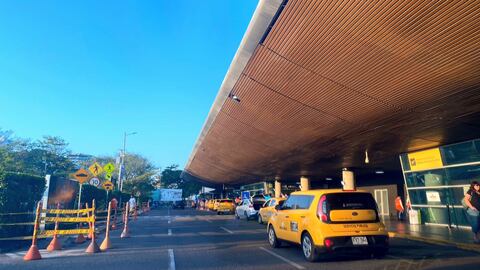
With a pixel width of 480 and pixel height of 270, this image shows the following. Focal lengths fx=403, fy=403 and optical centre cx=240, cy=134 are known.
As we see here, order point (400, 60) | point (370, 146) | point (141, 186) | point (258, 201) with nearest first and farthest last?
point (400, 60), point (370, 146), point (258, 201), point (141, 186)

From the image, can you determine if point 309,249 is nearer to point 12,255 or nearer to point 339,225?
point 339,225

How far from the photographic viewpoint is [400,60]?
1048 centimetres

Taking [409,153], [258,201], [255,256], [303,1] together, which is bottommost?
[255,256]

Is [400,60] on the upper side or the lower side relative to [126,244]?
upper

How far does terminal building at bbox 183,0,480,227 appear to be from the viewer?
9180 mm

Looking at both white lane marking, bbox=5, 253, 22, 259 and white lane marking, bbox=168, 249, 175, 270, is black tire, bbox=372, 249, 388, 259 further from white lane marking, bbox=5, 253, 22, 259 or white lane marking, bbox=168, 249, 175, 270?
white lane marking, bbox=5, 253, 22, 259

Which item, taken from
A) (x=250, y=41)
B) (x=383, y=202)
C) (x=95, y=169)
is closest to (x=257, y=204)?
(x=95, y=169)

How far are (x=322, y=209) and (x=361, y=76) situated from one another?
4396 millimetres

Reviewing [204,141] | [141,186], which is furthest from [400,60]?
[141,186]

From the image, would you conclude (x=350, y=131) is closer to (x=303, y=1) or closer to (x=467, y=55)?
(x=467, y=55)

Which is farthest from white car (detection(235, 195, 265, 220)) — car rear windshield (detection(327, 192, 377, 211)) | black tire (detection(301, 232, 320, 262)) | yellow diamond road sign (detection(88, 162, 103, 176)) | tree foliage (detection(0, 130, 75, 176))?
tree foliage (detection(0, 130, 75, 176))

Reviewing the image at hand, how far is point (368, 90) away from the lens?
12852mm

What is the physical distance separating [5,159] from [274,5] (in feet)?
133

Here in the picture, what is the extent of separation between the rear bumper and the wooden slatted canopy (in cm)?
458
